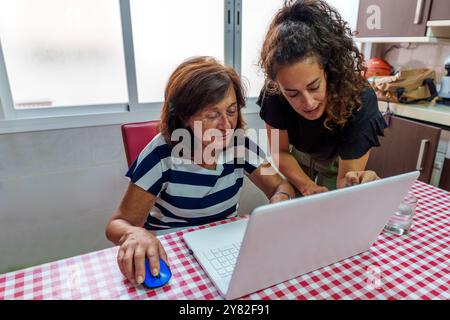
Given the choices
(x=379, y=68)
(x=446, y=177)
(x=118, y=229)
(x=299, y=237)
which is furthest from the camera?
(x=379, y=68)

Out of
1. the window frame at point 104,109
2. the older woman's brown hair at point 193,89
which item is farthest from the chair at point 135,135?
the window frame at point 104,109

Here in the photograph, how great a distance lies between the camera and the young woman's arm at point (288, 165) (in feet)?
3.78

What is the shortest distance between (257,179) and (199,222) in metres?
0.28

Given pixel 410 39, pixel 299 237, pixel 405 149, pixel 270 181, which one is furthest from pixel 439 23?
pixel 299 237

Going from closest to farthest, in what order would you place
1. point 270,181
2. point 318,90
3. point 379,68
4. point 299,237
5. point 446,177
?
point 299,237 < point 318,90 < point 270,181 < point 446,177 < point 379,68

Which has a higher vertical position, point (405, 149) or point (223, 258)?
point (223, 258)

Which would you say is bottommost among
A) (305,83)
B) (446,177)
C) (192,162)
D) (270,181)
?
(446,177)

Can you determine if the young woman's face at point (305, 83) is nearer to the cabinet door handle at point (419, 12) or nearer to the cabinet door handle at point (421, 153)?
the cabinet door handle at point (421, 153)

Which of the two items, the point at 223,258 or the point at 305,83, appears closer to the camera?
the point at 223,258

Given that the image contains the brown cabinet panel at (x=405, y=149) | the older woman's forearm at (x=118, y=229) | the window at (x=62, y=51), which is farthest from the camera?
the brown cabinet panel at (x=405, y=149)

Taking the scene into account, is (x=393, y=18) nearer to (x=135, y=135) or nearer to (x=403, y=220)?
(x=403, y=220)

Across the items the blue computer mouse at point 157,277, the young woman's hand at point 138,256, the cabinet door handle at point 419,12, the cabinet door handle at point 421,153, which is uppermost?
the cabinet door handle at point 419,12

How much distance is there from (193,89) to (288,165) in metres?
0.50

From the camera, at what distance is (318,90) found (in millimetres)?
997
